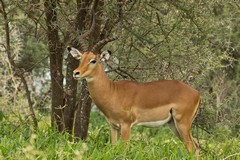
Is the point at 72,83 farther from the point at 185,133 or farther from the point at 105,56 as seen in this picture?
the point at 185,133

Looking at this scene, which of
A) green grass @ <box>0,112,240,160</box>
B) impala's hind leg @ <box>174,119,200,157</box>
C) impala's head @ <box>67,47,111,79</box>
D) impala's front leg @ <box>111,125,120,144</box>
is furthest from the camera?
impala's hind leg @ <box>174,119,200,157</box>

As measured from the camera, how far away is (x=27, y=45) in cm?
1758

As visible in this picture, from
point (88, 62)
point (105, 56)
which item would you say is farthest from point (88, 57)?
point (105, 56)

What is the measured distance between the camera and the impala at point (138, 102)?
8177 mm

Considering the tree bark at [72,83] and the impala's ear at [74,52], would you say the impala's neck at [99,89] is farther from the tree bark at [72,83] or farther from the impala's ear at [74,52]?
the tree bark at [72,83]

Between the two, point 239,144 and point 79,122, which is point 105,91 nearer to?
point 79,122

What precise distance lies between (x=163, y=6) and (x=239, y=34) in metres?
7.14

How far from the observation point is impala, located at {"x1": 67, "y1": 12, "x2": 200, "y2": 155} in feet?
26.8

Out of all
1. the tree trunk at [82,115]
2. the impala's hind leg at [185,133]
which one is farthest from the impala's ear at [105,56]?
the impala's hind leg at [185,133]

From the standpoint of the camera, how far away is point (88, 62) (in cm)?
793

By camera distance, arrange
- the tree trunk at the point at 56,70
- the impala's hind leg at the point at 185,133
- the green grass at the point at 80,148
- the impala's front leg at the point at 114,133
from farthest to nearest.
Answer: the tree trunk at the point at 56,70, the impala's hind leg at the point at 185,133, the impala's front leg at the point at 114,133, the green grass at the point at 80,148

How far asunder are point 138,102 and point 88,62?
0.86 meters

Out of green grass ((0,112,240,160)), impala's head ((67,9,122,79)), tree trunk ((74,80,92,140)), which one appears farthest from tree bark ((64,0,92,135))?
impala's head ((67,9,122,79))

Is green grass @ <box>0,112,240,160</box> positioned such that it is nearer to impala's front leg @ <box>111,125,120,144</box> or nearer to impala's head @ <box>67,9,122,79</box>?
impala's front leg @ <box>111,125,120,144</box>
